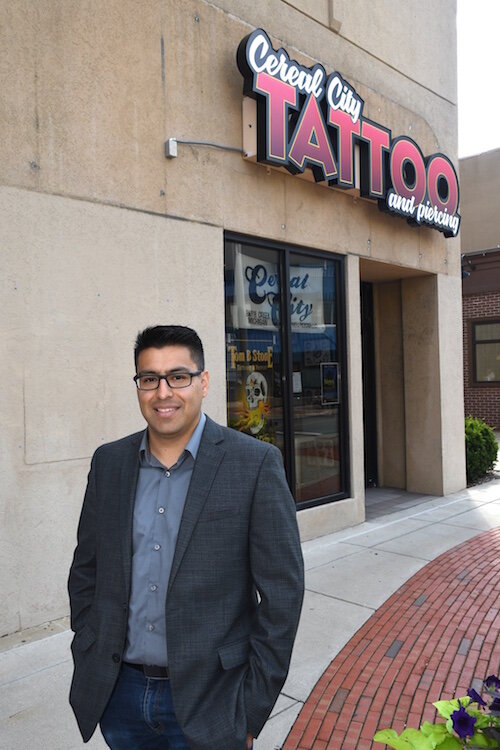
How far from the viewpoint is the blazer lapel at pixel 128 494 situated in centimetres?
199

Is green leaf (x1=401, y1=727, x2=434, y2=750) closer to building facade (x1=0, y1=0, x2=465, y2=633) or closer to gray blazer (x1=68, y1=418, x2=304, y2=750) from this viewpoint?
gray blazer (x1=68, y1=418, x2=304, y2=750)

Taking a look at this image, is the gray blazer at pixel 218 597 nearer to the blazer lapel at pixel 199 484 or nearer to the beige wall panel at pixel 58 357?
the blazer lapel at pixel 199 484

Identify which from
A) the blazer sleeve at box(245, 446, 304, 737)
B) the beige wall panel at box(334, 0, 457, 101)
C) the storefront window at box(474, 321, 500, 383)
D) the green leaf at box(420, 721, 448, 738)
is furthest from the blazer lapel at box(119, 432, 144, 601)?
the storefront window at box(474, 321, 500, 383)

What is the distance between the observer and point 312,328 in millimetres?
7535

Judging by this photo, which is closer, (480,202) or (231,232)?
(231,232)

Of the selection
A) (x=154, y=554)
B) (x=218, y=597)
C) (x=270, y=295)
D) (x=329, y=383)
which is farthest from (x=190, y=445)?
(x=329, y=383)

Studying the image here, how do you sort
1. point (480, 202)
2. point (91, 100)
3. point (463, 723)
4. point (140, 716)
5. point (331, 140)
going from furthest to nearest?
point (480, 202)
point (331, 140)
point (91, 100)
point (140, 716)
point (463, 723)

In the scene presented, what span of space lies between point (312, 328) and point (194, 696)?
5.96 metres

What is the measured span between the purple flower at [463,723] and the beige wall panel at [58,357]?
3.59m

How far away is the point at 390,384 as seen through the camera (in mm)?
10172

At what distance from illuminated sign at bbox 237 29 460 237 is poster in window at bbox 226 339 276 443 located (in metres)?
1.95

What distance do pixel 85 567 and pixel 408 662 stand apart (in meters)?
2.78

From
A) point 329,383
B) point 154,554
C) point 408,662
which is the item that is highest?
point 329,383

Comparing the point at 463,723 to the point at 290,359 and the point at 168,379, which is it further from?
the point at 290,359
